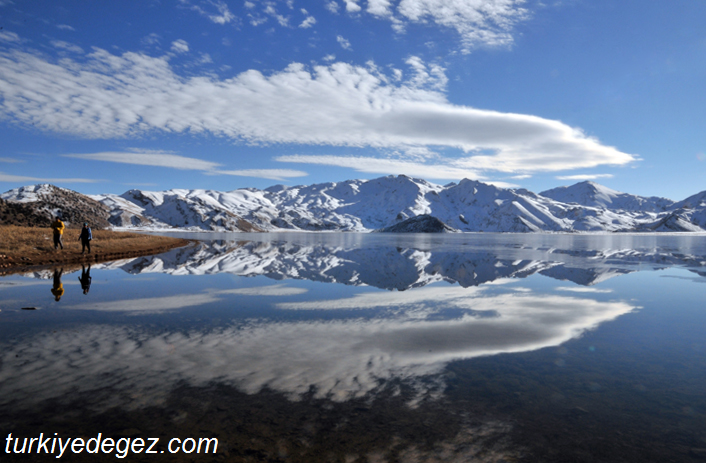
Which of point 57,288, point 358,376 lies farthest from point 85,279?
point 358,376

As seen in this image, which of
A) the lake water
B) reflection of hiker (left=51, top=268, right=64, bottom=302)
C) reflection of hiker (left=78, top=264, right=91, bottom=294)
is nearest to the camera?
the lake water

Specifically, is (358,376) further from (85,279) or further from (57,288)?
(85,279)

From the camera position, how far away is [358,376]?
32.9 ft

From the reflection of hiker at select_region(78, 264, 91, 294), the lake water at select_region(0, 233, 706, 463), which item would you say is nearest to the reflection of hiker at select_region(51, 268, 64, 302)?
the lake water at select_region(0, 233, 706, 463)

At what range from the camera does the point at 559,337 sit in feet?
46.1

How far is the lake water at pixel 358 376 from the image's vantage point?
6992 mm

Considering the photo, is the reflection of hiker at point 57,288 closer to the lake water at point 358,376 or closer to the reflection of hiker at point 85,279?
the lake water at point 358,376

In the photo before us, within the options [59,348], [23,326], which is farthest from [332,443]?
[23,326]

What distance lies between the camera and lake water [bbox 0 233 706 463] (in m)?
6.99

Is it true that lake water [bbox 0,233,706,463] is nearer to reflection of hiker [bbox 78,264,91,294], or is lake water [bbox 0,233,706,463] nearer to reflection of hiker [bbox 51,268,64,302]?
reflection of hiker [bbox 51,268,64,302]

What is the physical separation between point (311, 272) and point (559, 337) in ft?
71.1

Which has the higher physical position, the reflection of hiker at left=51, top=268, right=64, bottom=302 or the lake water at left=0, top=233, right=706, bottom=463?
the reflection of hiker at left=51, top=268, right=64, bottom=302

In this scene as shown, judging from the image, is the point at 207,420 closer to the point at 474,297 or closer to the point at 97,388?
the point at 97,388

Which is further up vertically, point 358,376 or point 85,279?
point 85,279
